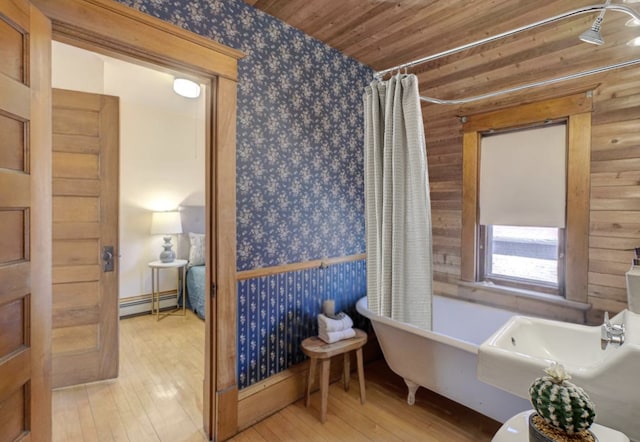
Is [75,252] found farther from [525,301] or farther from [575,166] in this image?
[575,166]

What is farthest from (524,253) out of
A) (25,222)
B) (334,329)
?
(25,222)

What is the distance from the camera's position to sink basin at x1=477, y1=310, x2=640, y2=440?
112 centimetres

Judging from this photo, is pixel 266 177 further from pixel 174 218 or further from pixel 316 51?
pixel 174 218

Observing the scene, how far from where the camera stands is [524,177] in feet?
7.84

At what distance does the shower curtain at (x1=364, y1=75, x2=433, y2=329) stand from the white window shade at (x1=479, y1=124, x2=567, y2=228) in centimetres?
101

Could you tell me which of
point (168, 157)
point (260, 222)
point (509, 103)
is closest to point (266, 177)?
point (260, 222)

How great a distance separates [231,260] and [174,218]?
2.44 meters

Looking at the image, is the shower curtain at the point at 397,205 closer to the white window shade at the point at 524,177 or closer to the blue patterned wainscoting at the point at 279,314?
the blue patterned wainscoting at the point at 279,314

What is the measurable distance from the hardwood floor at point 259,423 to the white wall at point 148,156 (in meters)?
1.56

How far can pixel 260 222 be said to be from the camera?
194 cm

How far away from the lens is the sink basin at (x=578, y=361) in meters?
1.12

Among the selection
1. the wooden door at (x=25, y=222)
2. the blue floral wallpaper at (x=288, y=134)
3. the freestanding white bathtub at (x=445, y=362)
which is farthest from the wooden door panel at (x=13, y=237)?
the freestanding white bathtub at (x=445, y=362)

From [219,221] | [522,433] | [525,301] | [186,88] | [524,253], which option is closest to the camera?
[522,433]

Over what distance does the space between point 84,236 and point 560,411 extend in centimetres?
271
